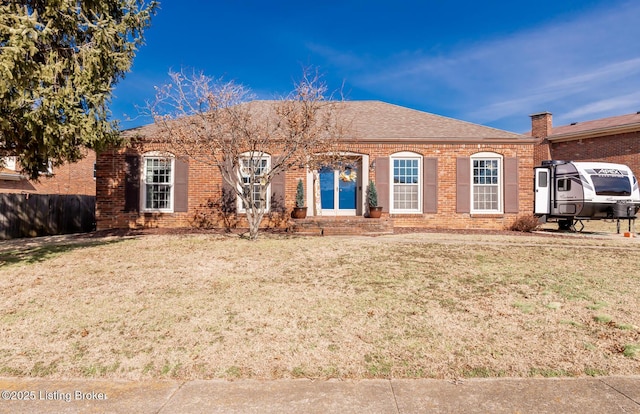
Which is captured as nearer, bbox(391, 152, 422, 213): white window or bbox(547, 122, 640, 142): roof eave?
bbox(391, 152, 422, 213): white window

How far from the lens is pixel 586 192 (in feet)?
44.2

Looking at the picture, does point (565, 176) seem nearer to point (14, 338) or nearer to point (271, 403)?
point (271, 403)

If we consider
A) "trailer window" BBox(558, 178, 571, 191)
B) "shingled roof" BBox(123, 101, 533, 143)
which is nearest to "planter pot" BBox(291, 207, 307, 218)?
"shingled roof" BBox(123, 101, 533, 143)

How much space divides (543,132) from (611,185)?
12176 mm

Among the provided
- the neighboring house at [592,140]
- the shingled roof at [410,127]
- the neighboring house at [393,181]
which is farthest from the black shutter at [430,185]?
the neighboring house at [592,140]

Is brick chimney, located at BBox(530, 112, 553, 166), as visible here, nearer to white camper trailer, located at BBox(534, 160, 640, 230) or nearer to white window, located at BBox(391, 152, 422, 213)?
white camper trailer, located at BBox(534, 160, 640, 230)


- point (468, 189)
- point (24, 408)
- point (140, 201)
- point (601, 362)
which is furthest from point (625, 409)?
point (140, 201)

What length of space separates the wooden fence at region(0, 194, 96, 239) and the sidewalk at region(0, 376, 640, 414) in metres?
13.4

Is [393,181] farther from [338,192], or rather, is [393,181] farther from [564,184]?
[564,184]

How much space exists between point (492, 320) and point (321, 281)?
279 cm

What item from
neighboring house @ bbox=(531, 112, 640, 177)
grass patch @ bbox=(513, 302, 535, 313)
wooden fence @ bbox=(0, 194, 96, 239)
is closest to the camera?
grass patch @ bbox=(513, 302, 535, 313)

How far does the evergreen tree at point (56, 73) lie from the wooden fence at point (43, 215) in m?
5.47

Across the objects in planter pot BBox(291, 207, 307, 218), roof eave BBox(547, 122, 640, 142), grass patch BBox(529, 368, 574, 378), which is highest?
roof eave BBox(547, 122, 640, 142)

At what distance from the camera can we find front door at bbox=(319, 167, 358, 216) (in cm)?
1527
